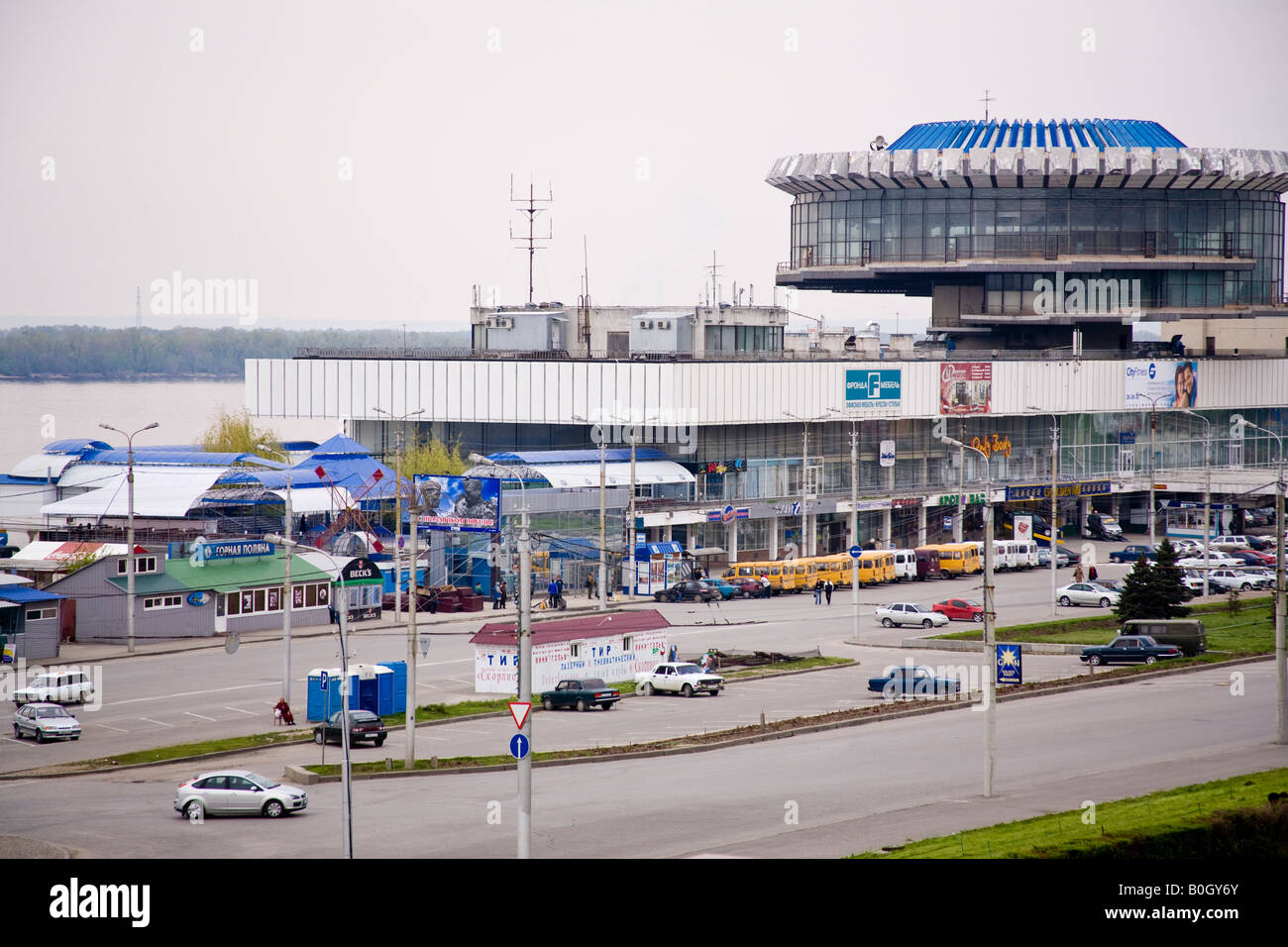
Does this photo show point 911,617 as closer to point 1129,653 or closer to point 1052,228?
point 1129,653

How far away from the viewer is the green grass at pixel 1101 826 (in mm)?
26078

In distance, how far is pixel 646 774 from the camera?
36.8 meters

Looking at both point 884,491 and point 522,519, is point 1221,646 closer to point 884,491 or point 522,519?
point 522,519

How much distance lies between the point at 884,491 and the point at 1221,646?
136ft

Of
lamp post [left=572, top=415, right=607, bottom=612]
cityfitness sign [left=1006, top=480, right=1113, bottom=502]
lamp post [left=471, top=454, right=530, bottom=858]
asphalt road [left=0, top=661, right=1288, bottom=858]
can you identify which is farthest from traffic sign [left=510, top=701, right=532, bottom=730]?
cityfitness sign [left=1006, top=480, right=1113, bottom=502]


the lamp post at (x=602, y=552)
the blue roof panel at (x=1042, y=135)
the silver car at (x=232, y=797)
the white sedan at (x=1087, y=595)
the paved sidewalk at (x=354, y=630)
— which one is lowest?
the paved sidewalk at (x=354, y=630)

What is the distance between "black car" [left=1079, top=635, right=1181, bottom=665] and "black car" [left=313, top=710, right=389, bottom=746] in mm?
25218

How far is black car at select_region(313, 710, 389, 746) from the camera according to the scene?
41406 millimetres

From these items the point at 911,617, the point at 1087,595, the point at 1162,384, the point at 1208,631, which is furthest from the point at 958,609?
the point at 1162,384

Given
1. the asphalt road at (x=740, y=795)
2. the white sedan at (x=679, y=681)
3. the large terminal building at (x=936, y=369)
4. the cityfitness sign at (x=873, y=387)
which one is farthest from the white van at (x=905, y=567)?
the asphalt road at (x=740, y=795)

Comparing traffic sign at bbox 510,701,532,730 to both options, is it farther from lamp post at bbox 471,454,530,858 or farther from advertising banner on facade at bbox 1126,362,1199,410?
advertising banner on facade at bbox 1126,362,1199,410

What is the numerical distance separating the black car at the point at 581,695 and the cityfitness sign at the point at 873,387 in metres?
51.1

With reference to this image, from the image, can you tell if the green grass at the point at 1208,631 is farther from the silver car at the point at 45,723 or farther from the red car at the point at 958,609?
the silver car at the point at 45,723
